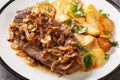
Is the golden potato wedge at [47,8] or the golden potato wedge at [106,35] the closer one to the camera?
the golden potato wedge at [106,35]

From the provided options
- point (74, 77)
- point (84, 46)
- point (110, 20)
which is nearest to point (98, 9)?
point (110, 20)

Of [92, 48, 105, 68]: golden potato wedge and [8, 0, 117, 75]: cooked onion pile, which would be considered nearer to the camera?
[8, 0, 117, 75]: cooked onion pile

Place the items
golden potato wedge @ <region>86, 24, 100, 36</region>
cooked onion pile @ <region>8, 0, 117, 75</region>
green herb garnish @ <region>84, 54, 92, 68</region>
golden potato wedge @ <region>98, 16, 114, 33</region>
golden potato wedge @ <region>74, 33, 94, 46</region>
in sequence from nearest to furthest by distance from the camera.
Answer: cooked onion pile @ <region>8, 0, 117, 75</region>
green herb garnish @ <region>84, 54, 92, 68</region>
golden potato wedge @ <region>74, 33, 94, 46</region>
golden potato wedge @ <region>86, 24, 100, 36</region>
golden potato wedge @ <region>98, 16, 114, 33</region>

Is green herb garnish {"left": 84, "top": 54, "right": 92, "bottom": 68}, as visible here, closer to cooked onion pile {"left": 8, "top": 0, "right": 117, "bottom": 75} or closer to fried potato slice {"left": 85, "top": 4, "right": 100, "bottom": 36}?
cooked onion pile {"left": 8, "top": 0, "right": 117, "bottom": 75}

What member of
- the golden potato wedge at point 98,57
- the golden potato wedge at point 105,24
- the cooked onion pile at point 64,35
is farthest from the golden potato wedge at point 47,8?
the golden potato wedge at point 98,57

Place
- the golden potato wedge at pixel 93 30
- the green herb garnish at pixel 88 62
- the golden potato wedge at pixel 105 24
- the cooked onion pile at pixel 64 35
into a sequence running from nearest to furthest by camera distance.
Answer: the cooked onion pile at pixel 64 35 < the green herb garnish at pixel 88 62 < the golden potato wedge at pixel 93 30 < the golden potato wedge at pixel 105 24

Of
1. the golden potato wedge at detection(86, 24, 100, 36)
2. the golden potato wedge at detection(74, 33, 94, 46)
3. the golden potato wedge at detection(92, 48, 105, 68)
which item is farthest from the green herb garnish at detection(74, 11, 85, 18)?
the golden potato wedge at detection(92, 48, 105, 68)

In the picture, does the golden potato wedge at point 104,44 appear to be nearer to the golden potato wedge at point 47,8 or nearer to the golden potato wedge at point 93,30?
the golden potato wedge at point 93,30

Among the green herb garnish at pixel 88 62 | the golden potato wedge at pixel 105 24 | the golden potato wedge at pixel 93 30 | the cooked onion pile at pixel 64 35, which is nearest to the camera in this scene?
the cooked onion pile at pixel 64 35
